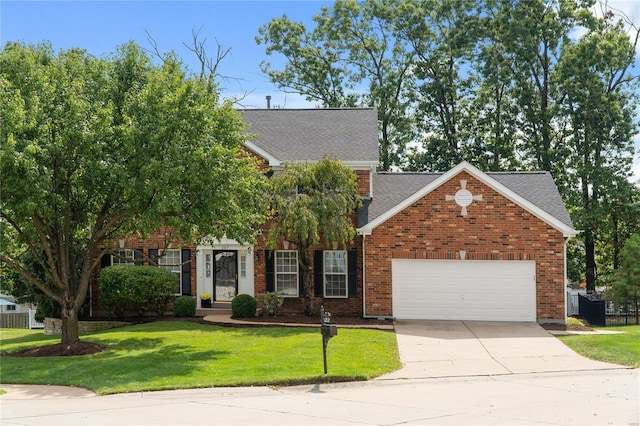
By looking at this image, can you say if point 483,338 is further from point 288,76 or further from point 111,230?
point 288,76

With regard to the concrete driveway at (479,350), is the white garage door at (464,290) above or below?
above

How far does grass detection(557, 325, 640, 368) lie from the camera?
52.7 feet

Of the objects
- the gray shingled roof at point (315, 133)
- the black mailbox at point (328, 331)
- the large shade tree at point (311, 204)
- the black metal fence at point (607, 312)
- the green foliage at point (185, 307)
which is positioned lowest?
the black metal fence at point (607, 312)

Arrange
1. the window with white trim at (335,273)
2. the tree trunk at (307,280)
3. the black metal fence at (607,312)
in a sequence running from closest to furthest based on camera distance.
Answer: the tree trunk at (307,280)
the window with white trim at (335,273)
the black metal fence at (607,312)

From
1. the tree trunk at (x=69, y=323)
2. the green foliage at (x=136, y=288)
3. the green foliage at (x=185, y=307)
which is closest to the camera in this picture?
the tree trunk at (x=69, y=323)

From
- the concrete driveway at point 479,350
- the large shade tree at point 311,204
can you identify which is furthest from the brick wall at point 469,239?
the large shade tree at point 311,204

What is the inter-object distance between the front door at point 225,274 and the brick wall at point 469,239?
502 centimetres

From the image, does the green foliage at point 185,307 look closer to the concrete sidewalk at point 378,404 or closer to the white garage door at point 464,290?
the white garage door at point 464,290

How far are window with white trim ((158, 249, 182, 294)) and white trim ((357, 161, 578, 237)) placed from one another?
6.66 metres

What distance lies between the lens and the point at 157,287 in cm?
2402

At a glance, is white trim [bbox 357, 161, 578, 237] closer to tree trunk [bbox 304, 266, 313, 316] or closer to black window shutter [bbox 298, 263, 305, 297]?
tree trunk [bbox 304, 266, 313, 316]

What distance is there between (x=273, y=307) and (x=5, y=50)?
35.8ft

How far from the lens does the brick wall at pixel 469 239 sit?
22703mm

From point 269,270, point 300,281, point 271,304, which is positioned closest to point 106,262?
point 269,270
